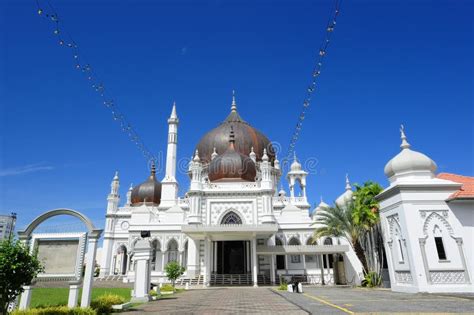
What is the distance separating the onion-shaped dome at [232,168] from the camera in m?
31.3

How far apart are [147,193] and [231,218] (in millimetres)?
19479

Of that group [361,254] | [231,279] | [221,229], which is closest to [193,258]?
[231,279]

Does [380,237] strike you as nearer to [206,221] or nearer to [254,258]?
[254,258]

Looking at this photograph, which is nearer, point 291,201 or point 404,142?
point 404,142

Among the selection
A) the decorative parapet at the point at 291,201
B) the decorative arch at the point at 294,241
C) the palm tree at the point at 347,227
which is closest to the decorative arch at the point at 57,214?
the palm tree at the point at 347,227

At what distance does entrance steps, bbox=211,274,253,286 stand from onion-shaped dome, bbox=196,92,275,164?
49.1 feet

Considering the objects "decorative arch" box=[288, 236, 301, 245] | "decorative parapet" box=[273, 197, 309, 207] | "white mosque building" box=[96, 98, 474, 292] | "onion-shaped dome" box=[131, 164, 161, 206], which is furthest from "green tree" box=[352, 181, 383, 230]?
"onion-shaped dome" box=[131, 164, 161, 206]

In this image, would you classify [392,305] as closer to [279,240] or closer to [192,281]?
[192,281]

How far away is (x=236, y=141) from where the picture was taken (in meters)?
38.7

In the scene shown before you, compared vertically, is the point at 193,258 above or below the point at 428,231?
below

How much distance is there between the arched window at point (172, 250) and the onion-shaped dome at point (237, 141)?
10.8m

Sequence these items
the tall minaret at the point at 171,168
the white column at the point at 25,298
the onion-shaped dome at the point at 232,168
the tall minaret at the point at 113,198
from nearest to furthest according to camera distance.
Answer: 1. the white column at the point at 25,298
2. the onion-shaped dome at the point at 232,168
3. the tall minaret at the point at 171,168
4. the tall minaret at the point at 113,198

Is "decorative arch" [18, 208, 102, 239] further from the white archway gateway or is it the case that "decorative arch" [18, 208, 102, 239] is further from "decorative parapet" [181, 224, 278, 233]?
"decorative parapet" [181, 224, 278, 233]

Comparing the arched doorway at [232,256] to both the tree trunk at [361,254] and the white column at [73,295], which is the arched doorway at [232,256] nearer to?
the tree trunk at [361,254]
